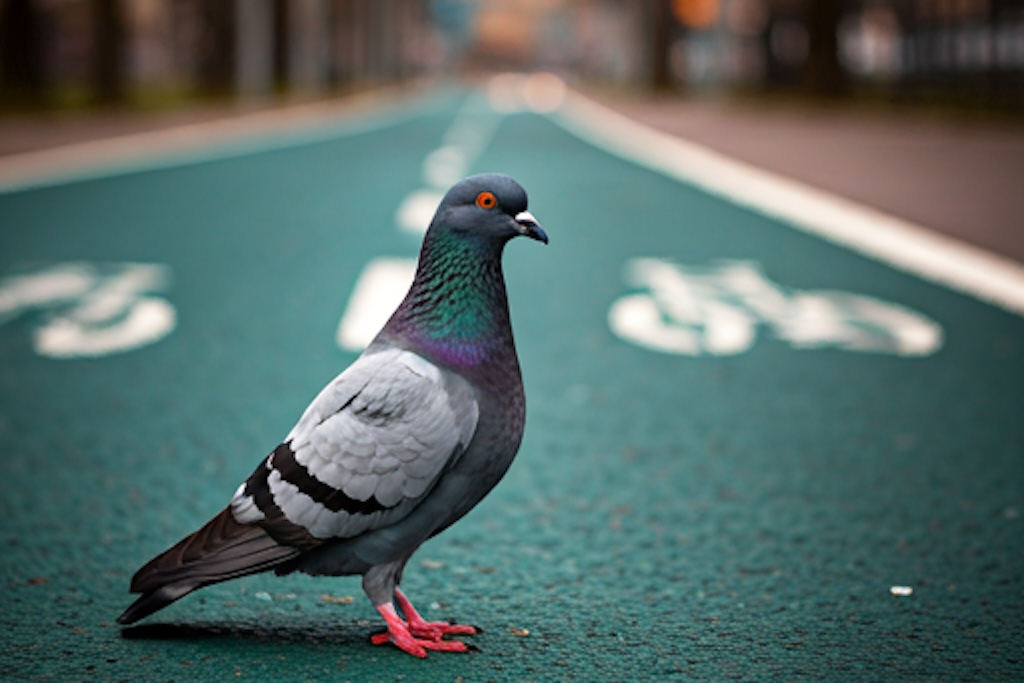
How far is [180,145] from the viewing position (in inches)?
937

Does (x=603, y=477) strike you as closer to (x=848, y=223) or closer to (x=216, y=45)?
(x=848, y=223)

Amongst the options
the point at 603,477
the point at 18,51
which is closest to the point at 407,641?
the point at 603,477

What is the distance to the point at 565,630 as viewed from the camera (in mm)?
3564

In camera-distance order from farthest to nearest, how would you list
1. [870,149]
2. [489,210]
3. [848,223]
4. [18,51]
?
[18,51], [870,149], [848,223], [489,210]

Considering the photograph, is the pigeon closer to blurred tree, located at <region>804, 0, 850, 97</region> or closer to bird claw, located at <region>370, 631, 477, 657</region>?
bird claw, located at <region>370, 631, 477, 657</region>

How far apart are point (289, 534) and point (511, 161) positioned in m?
19.3

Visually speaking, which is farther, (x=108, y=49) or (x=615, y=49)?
(x=615, y=49)

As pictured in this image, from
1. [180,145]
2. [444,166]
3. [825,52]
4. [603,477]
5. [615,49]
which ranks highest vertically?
[603,477]

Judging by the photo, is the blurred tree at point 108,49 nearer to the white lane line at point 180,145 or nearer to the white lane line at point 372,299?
the white lane line at point 180,145

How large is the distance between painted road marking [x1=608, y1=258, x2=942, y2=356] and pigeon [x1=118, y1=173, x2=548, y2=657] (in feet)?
14.4

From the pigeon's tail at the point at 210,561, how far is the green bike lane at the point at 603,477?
200 millimetres

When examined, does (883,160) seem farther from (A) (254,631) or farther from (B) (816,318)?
(A) (254,631)

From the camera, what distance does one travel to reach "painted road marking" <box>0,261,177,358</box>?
7578 mm

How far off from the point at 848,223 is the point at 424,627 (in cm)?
1057
